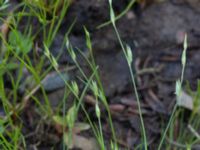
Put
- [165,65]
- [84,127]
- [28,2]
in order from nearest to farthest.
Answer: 1. [28,2]
2. [84,127]
3. [165,65]

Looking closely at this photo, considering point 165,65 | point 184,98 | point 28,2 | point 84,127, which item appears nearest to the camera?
point 28,2

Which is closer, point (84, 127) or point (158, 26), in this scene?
point (84, 127)

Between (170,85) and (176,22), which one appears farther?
(176,22)

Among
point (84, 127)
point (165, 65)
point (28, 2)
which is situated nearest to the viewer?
point (28, 2)

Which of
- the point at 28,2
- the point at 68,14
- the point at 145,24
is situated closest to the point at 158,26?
the point at 145,24

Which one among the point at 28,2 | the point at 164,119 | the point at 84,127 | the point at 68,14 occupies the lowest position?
the point at 164,119

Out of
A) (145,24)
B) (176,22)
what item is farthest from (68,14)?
(176,22)

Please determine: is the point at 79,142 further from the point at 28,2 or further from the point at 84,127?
the point at 28,2

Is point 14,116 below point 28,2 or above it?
below

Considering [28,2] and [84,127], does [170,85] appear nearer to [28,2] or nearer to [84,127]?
[84,127]
